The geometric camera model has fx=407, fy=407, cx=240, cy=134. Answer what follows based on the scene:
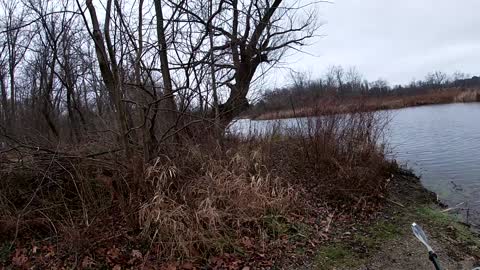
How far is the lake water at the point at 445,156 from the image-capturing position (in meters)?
9.62

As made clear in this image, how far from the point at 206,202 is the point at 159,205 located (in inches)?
28.8

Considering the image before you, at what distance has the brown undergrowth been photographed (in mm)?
5434

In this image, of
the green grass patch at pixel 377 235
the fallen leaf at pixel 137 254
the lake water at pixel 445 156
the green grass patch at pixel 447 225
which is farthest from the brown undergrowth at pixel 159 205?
the lake water at pixel 445 156

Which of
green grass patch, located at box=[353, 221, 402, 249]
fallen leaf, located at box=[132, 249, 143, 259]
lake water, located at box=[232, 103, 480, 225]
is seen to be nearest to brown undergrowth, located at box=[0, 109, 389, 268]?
fallen leaf, located at box=[132, 249, 143, 259]

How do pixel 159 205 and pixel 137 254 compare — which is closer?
pixel 137 254

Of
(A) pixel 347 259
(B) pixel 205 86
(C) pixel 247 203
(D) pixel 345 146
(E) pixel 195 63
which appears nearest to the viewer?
(A) pixel 347 259

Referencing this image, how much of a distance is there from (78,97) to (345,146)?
13980mm

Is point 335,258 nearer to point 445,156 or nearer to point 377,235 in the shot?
point 377,235

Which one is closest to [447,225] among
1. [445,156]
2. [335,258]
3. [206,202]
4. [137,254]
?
[335,258]

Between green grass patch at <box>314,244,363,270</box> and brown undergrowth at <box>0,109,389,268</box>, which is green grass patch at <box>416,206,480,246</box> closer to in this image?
brown undergrowth at <box>0,109,389,268</box>

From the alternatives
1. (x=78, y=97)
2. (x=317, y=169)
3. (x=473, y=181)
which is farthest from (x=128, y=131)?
(x=78, y=97)

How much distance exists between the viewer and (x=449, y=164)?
42.4ft

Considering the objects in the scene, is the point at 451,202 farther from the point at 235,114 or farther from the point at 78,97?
the point at 78,97

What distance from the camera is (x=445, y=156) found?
14.2 meters
